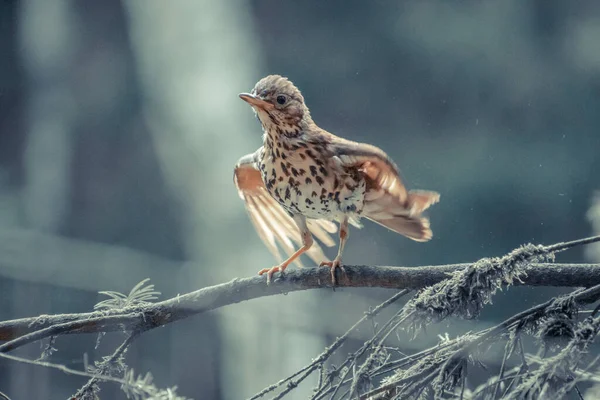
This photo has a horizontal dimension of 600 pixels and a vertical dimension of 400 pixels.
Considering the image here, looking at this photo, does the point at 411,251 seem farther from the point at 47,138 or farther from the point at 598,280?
the point at 47,138

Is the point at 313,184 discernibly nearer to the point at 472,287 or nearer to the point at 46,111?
the point at 472,287

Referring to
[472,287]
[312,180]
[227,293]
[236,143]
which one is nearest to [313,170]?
[312,180]

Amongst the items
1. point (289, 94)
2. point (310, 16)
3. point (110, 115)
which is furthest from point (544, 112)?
point (110, 115)

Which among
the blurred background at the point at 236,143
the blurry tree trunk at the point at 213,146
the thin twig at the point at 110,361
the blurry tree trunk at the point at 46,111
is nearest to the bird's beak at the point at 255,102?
the thin twig at the point at 110,361

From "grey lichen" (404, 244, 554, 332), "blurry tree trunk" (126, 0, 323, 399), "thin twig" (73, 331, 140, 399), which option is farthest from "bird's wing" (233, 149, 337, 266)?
"grey lichen" (404, 244, 554, 332)

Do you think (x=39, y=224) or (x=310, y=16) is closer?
(x=310, y=16)

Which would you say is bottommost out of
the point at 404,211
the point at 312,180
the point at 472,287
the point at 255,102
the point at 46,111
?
the point at 472,287
